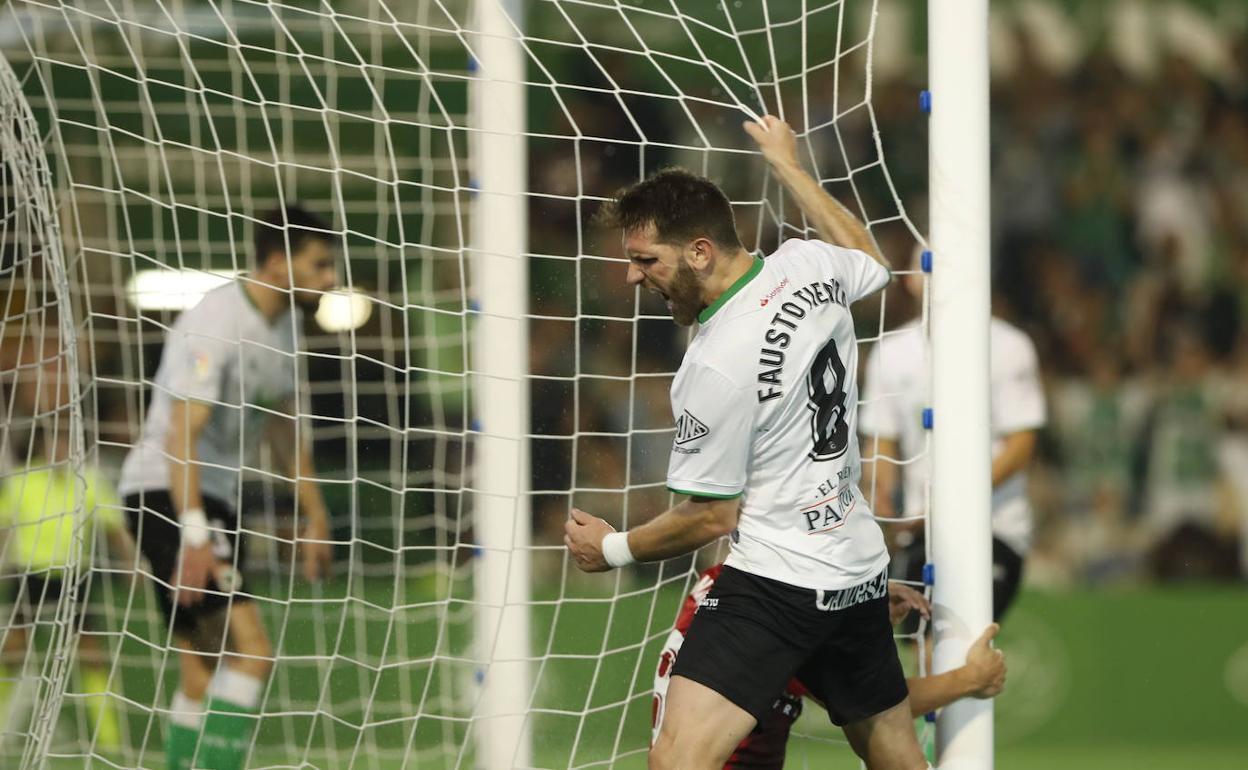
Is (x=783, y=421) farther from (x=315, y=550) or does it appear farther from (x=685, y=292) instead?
(x=315, y=550)

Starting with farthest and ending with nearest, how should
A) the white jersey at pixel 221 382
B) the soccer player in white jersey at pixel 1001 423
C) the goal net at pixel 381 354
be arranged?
the soccer player in white jersey at pixel 1001 423 → the white jersey at pixel 221 382 → the goal net at pixel 381 354

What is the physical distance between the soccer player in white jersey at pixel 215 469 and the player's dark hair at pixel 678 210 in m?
1.51

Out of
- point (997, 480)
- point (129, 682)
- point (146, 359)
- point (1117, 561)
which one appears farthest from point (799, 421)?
point (1117, 561)

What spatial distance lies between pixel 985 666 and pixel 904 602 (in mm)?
243

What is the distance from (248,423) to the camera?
5.30 metres

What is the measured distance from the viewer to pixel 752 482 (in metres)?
3.55

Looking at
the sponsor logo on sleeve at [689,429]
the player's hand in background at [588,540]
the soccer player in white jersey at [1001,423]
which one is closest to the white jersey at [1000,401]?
the soccer player in white jersey at [1001,423]

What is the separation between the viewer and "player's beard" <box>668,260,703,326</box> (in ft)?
11.4

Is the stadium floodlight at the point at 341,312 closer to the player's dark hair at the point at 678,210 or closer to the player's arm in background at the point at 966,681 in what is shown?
the player's dark hair at the point at 678,210

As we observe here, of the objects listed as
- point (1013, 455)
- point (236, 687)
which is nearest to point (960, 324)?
point (1013, 455)

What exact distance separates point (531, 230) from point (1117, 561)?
3.42m

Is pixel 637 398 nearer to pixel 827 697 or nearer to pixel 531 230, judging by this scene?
pixel 531 230

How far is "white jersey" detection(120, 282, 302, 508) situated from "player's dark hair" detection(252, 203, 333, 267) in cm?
14

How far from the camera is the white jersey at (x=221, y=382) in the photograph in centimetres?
493
